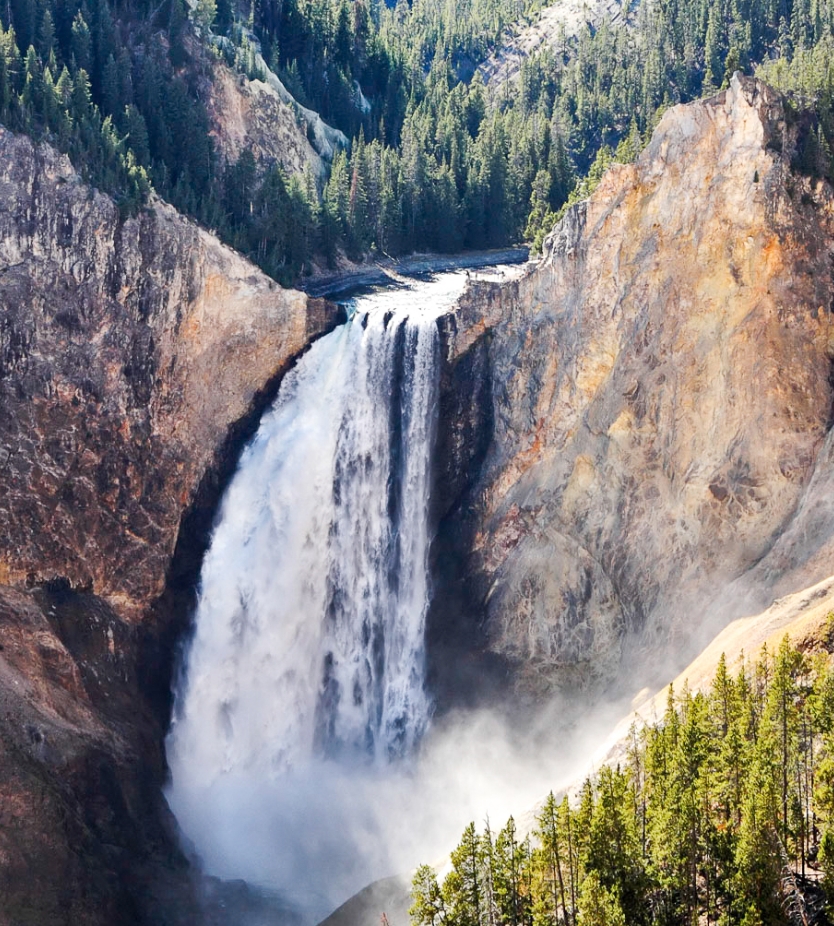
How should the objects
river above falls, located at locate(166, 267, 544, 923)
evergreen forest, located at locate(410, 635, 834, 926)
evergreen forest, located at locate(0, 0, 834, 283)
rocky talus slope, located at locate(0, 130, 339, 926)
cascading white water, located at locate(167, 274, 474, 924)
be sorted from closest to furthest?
evergreen forest, located at locate(410, 635, 834, 926)
rocky talus slope, located at locate(0, 130, 339, 926)
river above falls, located at locate(166, 267, 544, 923)
cascading white water, located at locate(167, 274, 474, 924)
evergreen forest, located at locate(0, 0, 834, 283)

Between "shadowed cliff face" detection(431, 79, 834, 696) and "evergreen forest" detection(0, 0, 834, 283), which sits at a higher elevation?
"evergreen forest" detection(0, 0, 834, 283)

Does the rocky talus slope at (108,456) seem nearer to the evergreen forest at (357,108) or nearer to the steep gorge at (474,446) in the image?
the steep gorge at (474,446)

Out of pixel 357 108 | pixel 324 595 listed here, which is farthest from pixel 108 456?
pixel 357 108

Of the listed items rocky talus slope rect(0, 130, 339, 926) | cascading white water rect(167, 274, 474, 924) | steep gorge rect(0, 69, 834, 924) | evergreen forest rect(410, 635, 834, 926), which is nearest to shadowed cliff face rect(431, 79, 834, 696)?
steep gorge rect(0, 69, 834, 924)

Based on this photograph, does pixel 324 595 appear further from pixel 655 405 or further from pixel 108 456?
pixel 655 405

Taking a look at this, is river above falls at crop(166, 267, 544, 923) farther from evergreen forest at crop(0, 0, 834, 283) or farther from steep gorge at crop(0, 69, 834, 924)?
evergreen forest at crop(0, 0, 834, 283)

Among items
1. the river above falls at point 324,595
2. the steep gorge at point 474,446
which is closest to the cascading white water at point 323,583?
the river above falls at point 324,595
